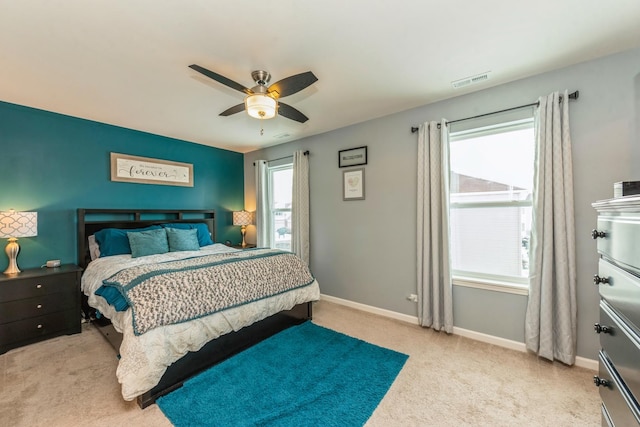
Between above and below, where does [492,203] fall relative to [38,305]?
above

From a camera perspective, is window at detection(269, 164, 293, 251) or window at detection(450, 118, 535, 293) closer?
window at detection(450, 118, 535, 293)

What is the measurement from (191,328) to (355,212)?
2323 millimetres

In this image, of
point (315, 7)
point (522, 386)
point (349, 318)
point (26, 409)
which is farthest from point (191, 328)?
point (522, 386)

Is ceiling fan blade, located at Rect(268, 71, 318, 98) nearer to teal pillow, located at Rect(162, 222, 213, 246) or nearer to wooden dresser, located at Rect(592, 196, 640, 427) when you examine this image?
wooden dresser, located at Rect(592, 196, 640, 427)

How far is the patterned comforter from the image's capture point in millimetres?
1853

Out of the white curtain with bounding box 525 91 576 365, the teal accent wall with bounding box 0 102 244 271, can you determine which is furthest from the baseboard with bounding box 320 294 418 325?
the teal accent wall with bounding box 0 102 244 271

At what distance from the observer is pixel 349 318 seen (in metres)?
3.24

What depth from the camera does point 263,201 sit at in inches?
184

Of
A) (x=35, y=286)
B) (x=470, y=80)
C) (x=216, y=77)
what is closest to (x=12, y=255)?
(x=35, y=286)

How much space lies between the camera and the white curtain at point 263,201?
A: 465 centimetres

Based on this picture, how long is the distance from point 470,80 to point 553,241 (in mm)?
1562

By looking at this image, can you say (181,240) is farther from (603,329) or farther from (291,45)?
(603,329)

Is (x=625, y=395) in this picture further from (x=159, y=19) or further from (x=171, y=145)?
(x=171, y=145)

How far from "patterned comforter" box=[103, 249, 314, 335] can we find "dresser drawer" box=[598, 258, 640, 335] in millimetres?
2272
